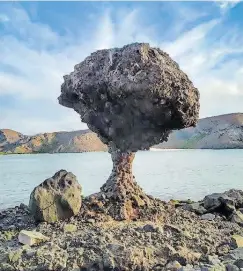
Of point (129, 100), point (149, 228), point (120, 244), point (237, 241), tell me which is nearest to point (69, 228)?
point (149, 228)

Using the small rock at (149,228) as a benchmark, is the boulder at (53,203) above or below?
above

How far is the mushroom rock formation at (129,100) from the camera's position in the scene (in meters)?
16.8

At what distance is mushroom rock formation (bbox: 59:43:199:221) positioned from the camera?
16.8 m

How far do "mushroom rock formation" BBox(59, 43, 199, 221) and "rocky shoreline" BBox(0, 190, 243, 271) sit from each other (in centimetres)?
173

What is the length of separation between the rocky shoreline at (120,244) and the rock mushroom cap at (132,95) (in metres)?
2.97

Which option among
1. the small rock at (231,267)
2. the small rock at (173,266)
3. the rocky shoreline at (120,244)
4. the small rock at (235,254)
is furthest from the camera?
the small rock at (235,254)

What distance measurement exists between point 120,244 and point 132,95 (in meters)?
5.93

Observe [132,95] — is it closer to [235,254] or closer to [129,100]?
[129,100]

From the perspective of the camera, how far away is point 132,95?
55.6 ft

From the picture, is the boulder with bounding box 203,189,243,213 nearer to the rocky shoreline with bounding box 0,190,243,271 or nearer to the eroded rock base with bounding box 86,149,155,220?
the rocky shoreline with bounding box 0,190,243,271

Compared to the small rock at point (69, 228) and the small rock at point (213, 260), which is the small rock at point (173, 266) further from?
the small rock at point (69, 228)

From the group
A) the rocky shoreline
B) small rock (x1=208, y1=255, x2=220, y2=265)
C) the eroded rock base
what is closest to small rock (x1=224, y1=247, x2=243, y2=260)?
the rocky shoreline

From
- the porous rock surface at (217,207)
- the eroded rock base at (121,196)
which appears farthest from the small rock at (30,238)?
the porous rock surface at (217,207)

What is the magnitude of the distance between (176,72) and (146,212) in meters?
5.62
